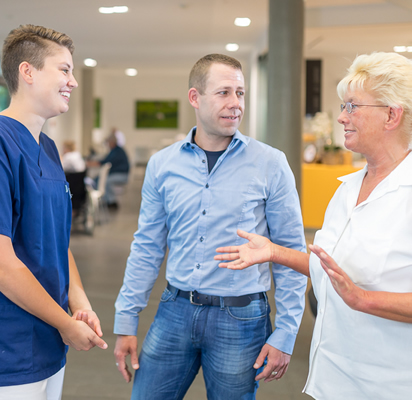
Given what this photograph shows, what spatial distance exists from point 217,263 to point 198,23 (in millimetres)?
7814

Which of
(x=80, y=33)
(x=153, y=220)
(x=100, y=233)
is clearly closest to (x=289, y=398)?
(x=153, y=220)

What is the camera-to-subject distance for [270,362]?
5.47 feet

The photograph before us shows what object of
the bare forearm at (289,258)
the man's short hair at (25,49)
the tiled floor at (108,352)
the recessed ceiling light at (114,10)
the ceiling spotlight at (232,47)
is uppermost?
the ceiling spotlight at (232,47)

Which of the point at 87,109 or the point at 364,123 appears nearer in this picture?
the point at 364,123

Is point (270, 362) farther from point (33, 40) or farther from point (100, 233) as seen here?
point (100, 233)

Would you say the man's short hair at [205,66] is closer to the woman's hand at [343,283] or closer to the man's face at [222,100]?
the man's face at [222,100]

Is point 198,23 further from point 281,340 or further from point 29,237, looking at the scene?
point 29,237

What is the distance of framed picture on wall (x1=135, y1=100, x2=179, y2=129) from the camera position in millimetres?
22672

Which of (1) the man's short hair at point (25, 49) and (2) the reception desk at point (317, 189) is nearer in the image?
(1) the man's short hair at point (25, 49)

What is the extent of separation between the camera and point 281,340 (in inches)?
66.0

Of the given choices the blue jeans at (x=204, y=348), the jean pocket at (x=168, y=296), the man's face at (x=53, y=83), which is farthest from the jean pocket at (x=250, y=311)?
the man's face at (x=53, y=83)

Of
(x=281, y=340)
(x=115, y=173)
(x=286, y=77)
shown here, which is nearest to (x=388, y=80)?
(x=281, y=340)

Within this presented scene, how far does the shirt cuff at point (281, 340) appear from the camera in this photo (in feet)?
5.48

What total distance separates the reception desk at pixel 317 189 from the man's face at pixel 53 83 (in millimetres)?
7049
